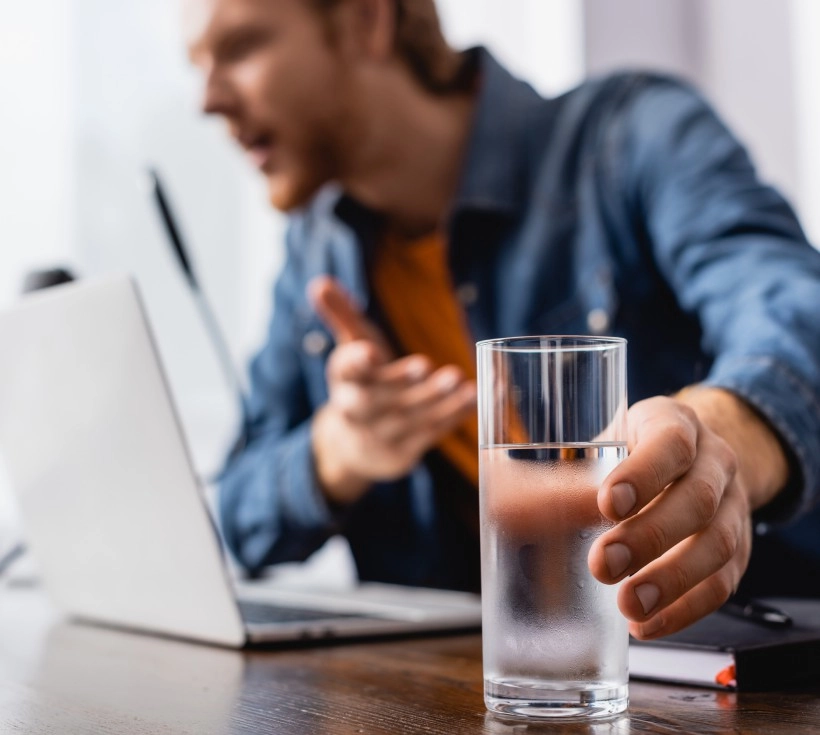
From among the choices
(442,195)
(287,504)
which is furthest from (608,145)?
(287,504)

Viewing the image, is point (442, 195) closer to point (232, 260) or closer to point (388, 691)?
point (232, 260)

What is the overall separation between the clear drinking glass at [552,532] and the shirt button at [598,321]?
2.74 feet

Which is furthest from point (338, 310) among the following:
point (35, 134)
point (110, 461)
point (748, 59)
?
point (748, 59)

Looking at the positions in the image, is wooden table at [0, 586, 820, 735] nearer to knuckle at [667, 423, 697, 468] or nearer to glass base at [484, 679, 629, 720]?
glass base at [484, 679, 629, 720]

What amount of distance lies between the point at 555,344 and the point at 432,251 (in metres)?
1.07

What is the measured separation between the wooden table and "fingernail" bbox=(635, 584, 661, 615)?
0.05 m

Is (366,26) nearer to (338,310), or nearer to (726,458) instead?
(338,310)

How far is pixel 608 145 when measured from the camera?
4.41ft

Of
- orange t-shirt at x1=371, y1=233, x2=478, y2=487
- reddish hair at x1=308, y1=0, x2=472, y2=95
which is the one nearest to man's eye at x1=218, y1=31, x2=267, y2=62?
reddish hair at x1=308, y1=0, x2=472, y2=95

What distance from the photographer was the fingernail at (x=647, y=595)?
44cm

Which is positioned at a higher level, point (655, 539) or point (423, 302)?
point (655, 539)

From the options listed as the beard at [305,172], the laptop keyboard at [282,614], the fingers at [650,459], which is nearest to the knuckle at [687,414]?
the fingers at [650,459]

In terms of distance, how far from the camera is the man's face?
1438 mm

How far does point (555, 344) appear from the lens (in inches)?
18.3
